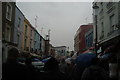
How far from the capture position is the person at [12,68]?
149 inches

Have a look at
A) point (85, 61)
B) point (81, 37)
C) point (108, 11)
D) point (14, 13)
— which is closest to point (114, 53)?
point (85, 61)

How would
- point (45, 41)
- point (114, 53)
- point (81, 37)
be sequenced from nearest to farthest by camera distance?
point (114, 53) → point (81, 37) → point (45, 41)

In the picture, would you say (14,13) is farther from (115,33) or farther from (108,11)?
(115,33)

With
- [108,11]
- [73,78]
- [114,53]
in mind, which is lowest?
[73,78]

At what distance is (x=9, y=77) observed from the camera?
151 inches

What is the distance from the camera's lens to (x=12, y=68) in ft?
12.4

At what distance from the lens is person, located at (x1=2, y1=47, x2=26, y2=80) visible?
3795mm

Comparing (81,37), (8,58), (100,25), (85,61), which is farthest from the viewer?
(81,37)

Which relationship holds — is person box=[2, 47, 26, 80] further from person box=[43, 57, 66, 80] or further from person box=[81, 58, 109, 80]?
person box=[81, 58, 109, 80]

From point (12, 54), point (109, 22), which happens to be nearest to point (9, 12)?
point (109, 22)

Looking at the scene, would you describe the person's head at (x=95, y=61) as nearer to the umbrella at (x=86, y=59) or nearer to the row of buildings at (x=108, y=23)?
the umbrella at (x=86, y=59)

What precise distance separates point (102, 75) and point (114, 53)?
75 centimetres

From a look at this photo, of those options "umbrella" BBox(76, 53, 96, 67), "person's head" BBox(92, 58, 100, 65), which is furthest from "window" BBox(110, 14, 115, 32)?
"person's head" BBox(92, 58, 100, 65)

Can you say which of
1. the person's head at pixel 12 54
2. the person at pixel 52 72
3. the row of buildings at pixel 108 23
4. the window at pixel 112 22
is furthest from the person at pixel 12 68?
the window at pixel 112 22
